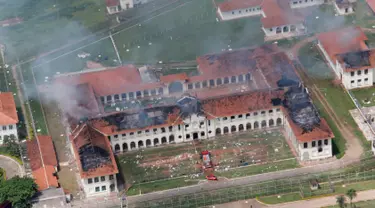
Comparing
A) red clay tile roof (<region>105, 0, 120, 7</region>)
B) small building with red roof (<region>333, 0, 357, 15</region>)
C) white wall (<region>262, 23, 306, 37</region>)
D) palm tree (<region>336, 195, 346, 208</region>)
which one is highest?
red clay tile roof (<region>105, 0, 120, 7</region>)

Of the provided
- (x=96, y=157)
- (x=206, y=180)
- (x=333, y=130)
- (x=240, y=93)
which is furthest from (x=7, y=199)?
(x=333, y=130)

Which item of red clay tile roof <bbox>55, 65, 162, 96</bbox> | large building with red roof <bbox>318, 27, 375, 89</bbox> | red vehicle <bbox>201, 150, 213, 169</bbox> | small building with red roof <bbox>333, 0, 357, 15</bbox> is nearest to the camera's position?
red vehicle <bbox>201, 150, 213, 169</bbox>

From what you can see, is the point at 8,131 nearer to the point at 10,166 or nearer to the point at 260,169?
the point at 10,166

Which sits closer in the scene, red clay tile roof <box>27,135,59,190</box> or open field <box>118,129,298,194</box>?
red clay tile roof <box>27,135,59,190</box>

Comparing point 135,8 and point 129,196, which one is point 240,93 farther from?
point 135,8

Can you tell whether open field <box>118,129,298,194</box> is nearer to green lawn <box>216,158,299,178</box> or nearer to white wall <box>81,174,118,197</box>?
green lawn <box>216,158,299,178</box>

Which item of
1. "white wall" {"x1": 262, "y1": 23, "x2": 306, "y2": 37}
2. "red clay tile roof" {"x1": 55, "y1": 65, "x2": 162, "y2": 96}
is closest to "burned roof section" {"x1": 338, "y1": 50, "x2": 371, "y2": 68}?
"white wall" {"x1": 262, "y1": 23, "x2": 306, "y2": 37}

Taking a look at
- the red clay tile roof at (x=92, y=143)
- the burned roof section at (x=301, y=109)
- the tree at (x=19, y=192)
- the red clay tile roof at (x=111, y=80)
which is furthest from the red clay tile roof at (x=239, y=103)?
the tree at (x=19, y=192)

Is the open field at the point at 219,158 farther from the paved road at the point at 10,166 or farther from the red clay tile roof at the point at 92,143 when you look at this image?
the paved road at the point at 10,166
